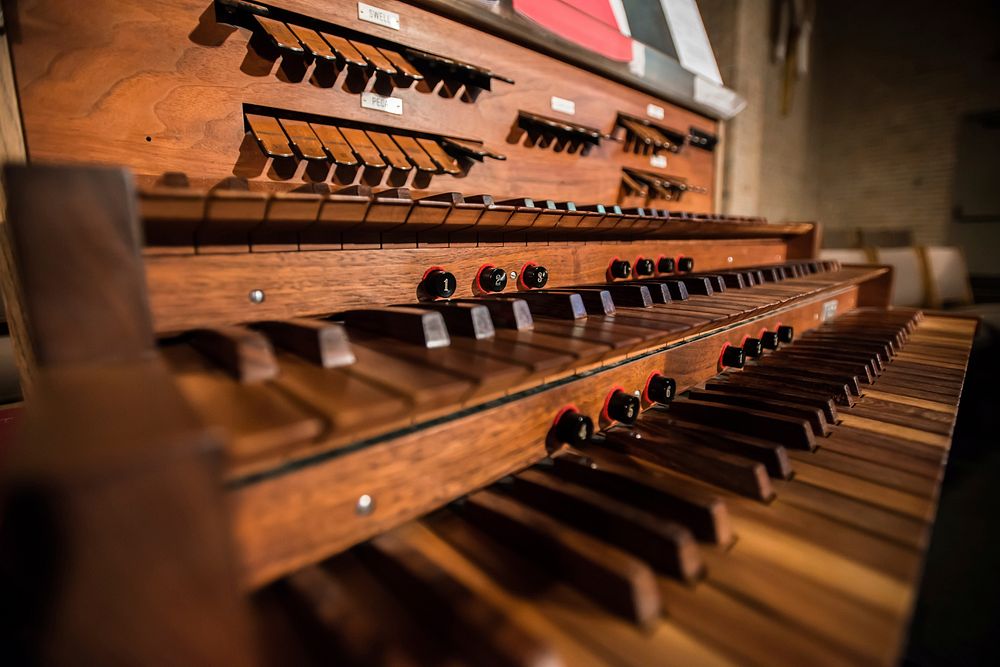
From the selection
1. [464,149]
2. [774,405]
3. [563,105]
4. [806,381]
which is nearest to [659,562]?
[774,405]

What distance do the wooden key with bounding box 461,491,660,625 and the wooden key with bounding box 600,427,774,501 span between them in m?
0.29

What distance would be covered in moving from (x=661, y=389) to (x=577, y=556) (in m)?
0.64

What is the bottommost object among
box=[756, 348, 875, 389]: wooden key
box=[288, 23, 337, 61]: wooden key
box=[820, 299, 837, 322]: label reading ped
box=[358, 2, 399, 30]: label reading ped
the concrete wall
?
box=[756, 348, 875, 389]: wooden key

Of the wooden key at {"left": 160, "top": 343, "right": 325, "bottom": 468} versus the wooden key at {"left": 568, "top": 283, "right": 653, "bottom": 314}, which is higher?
the wooden key at {"left": 568, "top": 283, "right": 653, "bottom": 314}

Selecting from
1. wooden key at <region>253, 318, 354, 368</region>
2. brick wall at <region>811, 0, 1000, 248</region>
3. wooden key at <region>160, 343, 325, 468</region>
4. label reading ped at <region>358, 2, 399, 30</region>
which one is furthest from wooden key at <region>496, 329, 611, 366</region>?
brick wall at <region>811, 0, 1000, 248</region>

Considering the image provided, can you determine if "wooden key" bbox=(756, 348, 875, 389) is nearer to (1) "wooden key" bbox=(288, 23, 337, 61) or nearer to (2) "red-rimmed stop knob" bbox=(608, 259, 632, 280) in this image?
(2) "red-rimmed stop knob" bbox=(608, 259, 632, 280)

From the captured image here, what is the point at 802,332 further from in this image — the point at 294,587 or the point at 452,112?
the point at 294,587

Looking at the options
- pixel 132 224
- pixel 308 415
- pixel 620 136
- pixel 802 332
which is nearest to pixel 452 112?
pixel 620 136

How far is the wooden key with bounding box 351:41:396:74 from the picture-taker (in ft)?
4.28

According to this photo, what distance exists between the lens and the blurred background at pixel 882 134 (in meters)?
5.07

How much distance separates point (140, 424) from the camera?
0.42 metres

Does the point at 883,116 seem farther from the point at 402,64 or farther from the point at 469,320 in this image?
the point at 469,320

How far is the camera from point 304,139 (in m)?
1.22

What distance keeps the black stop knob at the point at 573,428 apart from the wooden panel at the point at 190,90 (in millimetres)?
793
